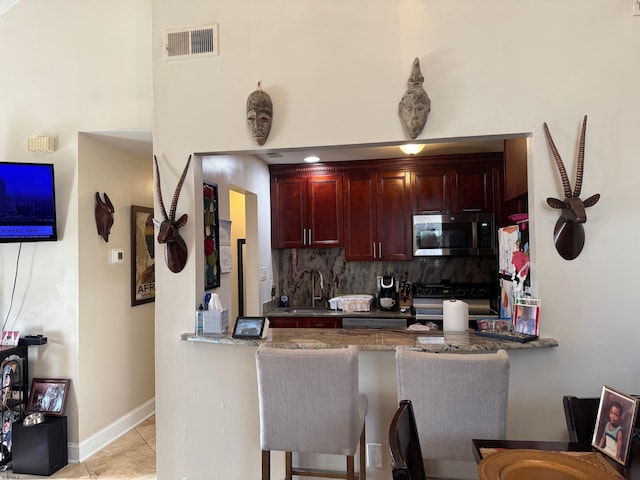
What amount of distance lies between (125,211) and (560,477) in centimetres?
358

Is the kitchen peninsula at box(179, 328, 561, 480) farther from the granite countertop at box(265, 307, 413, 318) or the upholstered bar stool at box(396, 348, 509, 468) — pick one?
the granite countertop at box(265, 307, 413, 318)

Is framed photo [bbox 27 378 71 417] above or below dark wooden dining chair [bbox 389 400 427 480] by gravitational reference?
below

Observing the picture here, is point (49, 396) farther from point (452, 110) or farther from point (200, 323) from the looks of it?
point (452, 110)

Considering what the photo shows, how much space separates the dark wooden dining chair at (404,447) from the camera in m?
1.03

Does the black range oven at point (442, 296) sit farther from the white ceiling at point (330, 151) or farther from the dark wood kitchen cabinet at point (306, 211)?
the white ceiling at point (330, 151)

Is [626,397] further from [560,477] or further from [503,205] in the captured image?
[503,205]

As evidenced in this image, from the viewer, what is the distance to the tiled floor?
2.87m

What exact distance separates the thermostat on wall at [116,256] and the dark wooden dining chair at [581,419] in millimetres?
3354

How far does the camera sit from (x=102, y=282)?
3383 mm

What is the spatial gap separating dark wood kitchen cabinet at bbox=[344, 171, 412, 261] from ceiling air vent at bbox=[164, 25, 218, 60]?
Result: 2.23 metres

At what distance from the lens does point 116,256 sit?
3.52 meters

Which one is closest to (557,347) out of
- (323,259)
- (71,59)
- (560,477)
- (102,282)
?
(560,477)

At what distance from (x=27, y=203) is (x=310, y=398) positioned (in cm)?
255

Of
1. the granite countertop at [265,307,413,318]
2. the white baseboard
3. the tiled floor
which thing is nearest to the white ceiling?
the granite countertop at [265,307,413,318]
